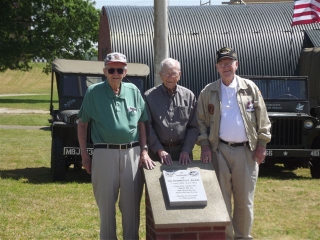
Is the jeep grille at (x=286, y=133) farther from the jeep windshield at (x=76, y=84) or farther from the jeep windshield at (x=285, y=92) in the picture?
the jeep windshield at (x=76, y=84)

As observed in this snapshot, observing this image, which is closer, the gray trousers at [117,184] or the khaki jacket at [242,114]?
the gray trousers at [117,184]

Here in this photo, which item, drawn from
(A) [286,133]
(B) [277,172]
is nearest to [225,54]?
(A) [286,133]

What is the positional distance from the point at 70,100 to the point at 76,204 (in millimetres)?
3271

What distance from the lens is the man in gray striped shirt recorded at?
6.82 m

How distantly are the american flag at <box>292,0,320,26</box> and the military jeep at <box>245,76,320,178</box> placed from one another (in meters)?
2.97

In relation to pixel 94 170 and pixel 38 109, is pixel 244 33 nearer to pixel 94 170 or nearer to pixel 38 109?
pixel 38 109

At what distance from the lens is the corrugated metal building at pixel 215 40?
87.9 feet

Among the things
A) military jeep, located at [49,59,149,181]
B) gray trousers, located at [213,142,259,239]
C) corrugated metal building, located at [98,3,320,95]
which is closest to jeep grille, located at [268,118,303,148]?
military jeep, located at [49,59,149,181]

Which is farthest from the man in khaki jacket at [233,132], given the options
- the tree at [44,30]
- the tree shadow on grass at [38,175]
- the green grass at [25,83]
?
the green grass at [25,83]

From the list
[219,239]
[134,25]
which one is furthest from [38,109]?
[219,239]

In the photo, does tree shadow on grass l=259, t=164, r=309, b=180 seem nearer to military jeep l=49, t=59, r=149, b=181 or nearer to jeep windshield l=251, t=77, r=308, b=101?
jeep windshield l=251, t=77, r=308, b=101

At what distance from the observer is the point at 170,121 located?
22.4ft

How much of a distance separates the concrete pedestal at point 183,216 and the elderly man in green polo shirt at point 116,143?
0.61ft

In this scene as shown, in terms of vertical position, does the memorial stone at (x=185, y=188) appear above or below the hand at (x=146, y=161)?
below
